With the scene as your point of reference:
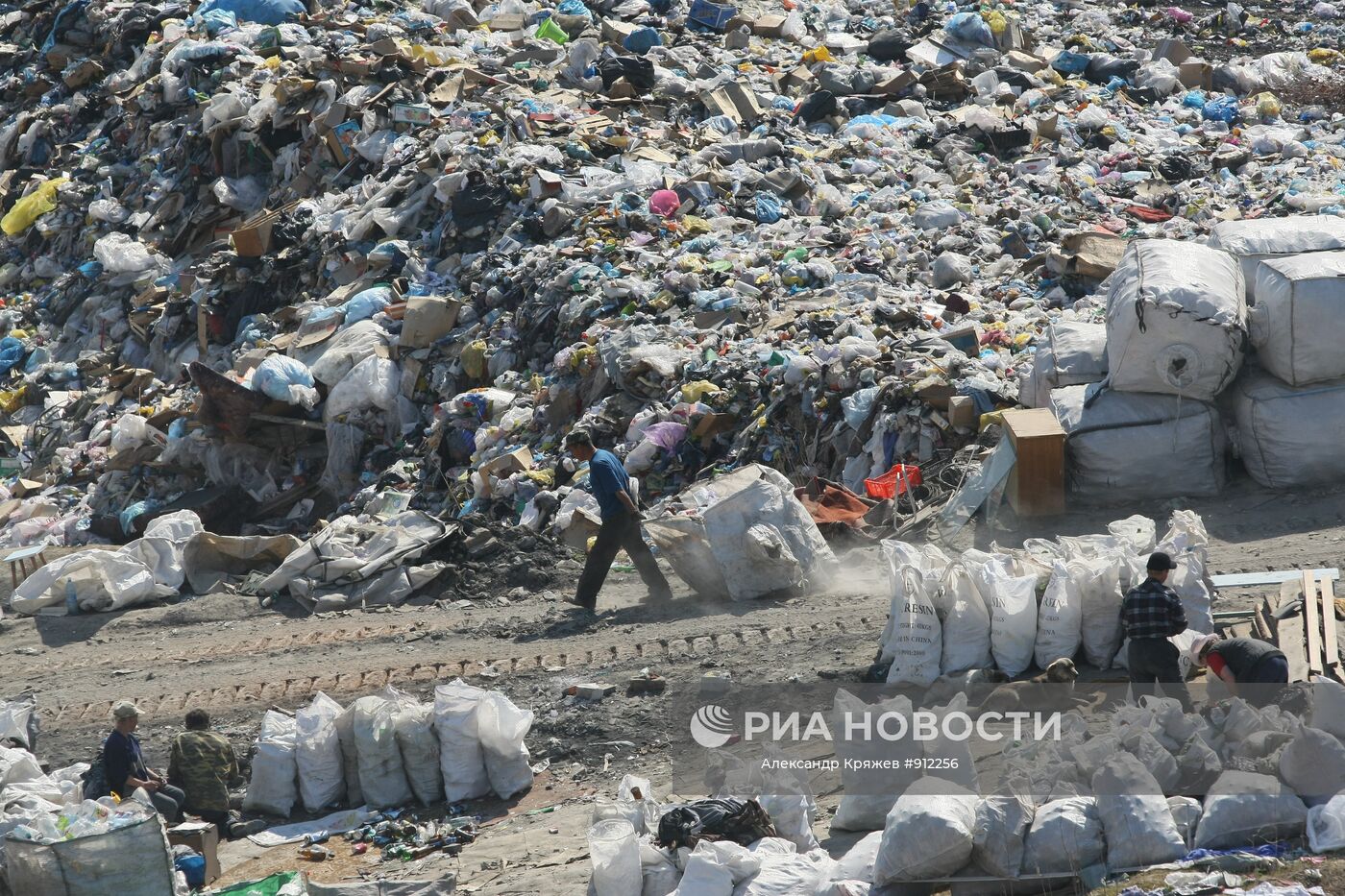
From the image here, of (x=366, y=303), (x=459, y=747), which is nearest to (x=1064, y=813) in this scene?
(x=459, y=747)

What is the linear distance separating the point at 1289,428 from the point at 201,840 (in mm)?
5325

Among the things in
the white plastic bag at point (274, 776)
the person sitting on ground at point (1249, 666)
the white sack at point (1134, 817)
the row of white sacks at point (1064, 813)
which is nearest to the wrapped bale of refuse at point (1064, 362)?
the person sitting on ground at point (1249, 666)

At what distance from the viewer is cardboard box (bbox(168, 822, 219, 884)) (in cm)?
531

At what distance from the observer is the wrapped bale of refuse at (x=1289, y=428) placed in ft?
22.7

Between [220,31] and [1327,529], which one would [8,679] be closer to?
[1327,529]

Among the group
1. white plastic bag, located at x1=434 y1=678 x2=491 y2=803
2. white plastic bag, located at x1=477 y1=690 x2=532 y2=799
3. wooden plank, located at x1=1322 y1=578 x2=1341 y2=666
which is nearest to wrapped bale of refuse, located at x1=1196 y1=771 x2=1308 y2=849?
wooden plank, located at x1=1322 y1=578 x2=1341 y2=666

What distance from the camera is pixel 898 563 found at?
568 cm

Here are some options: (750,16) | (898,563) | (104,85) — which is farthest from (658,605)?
(104,85)

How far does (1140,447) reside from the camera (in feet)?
23.2

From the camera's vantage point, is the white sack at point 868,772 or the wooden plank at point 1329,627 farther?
the wooden plank at point 1329,627

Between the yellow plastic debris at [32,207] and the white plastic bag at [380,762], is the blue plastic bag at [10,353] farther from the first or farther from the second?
the white plastic bag at [380,762]

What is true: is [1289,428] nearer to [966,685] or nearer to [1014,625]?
[1014,625]

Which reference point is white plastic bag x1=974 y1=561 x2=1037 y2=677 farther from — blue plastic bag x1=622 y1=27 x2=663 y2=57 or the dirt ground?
blue plastic bag x1=622 y1=27 x2=663 y2=57

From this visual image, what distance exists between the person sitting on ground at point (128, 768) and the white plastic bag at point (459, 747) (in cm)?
108
